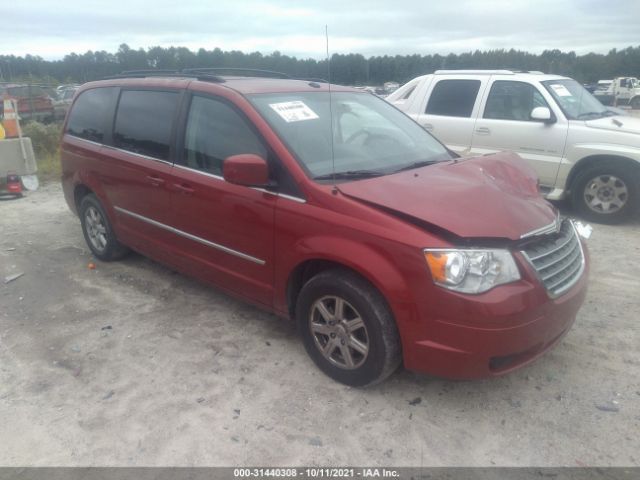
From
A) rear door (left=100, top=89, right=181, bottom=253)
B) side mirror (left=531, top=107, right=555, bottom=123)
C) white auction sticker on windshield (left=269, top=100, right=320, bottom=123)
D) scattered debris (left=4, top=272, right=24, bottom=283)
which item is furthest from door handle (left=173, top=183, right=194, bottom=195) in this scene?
side mirror (left=531, top=107, right=555, bottom=123)

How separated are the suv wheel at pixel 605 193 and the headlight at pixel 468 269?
454 centimetres

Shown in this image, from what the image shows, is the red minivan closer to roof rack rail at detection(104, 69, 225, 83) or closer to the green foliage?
roof rack rail at detection(104, 69, 225, 83)

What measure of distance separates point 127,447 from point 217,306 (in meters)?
1.73

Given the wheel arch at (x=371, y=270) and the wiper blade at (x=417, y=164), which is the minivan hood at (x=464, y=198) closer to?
the wiper blade at (x=417, y=164)

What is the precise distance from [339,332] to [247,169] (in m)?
1.13

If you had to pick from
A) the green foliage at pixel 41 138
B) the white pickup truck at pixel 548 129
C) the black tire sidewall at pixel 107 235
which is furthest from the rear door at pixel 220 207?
the green foliage at pixel 41 138

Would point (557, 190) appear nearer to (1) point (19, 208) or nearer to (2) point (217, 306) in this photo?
(2) point (217, 306)

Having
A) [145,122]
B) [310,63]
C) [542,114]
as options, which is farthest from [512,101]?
[145,122]

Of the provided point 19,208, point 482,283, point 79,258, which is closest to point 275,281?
point 482,283

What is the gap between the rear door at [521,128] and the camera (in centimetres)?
663

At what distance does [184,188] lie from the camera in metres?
3.92

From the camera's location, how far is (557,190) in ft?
22.1

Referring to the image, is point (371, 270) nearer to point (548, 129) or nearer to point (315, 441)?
point (315, 441)

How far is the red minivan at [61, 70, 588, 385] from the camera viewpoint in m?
2.70
